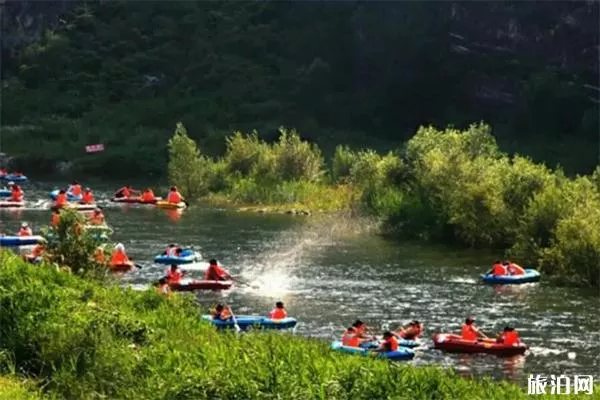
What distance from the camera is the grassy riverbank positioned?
16.4m

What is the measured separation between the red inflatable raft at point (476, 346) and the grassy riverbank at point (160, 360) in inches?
327

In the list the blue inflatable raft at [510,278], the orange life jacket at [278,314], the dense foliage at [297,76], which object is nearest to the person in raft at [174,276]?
the orange life jacket at [278,314]

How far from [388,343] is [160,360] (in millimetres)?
10639

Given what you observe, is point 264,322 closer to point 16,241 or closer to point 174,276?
point 174,276

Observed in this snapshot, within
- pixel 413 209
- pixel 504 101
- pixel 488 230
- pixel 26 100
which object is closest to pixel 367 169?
pixel 413 209

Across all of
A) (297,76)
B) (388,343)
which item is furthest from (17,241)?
(297,76)

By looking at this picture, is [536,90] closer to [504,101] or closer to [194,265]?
[504,101]

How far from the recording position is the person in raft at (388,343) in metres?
27.5

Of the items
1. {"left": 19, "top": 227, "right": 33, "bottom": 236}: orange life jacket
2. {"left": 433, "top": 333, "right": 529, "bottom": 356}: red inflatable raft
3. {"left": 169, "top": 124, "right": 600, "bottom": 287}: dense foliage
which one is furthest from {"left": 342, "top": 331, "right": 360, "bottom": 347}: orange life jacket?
{"left": 19, "top": 227, "right": 33, "bottom": 236}: orange life jacket

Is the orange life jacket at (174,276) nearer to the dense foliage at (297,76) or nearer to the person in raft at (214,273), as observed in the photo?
the person in raft at (214,273)

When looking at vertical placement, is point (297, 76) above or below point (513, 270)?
above

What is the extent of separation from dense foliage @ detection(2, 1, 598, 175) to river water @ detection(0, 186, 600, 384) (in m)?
33.0

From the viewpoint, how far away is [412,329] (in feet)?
95.8

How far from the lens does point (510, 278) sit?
37.4 m
